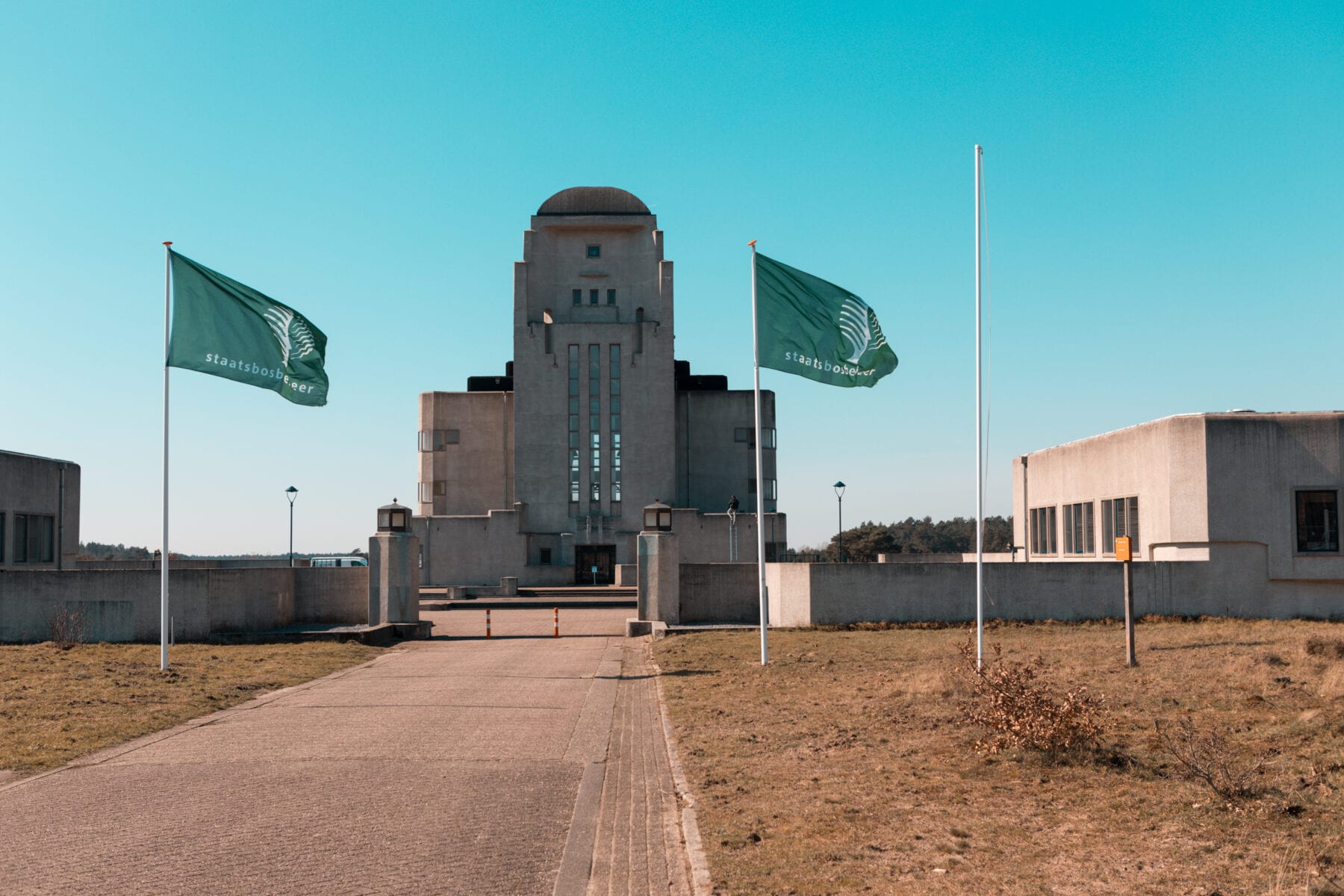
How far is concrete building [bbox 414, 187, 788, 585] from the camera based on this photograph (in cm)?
6159

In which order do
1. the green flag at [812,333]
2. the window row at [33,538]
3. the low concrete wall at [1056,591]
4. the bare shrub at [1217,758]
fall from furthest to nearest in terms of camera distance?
the window row at [33,538] < the low concrete wall at [1056,591] < the green flag at [812,333] < the bare shrub at [1217,758]

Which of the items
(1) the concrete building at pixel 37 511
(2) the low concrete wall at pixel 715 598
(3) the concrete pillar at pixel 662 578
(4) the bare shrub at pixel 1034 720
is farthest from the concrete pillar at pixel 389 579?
(4) the bare shrub at pixel 1034 720

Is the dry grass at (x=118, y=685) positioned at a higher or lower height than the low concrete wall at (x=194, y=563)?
lower

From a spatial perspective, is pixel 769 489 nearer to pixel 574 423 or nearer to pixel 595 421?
pixel 595 421

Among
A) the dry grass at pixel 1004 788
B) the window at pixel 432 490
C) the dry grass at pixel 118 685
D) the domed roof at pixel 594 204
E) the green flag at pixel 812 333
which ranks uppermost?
the domed roof at pixel 594 204

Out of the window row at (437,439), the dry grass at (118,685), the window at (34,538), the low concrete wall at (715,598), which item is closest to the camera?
the dry grass at (118,685)

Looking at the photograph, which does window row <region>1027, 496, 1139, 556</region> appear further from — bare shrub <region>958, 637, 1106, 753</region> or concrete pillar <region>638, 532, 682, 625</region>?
bare shrub <region>958, 637, 1106, 753</region>

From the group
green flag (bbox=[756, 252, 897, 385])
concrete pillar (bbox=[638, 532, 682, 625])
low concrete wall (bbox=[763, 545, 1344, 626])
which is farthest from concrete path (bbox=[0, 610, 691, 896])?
concrete pillar (bbox=[638, 532, 682, 625])

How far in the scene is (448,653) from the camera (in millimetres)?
26328

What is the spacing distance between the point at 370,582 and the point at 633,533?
34.4 meters

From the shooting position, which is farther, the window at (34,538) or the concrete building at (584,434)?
the concrete building at (584,434)

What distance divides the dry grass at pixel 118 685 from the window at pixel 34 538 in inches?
593

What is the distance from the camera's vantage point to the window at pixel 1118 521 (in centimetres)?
3312

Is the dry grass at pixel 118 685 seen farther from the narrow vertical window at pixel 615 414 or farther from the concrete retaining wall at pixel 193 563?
the narrow vertical window at pixel 615 414
